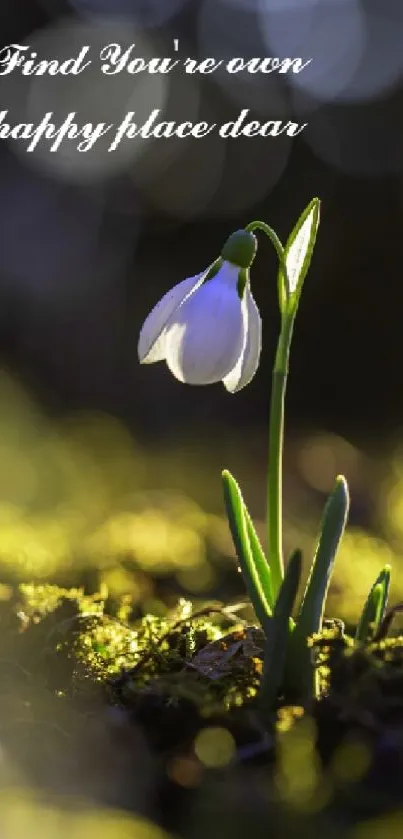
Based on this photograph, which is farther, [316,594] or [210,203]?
[210,203]

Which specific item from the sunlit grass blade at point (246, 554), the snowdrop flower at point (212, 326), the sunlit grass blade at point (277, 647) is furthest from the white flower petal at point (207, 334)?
the sunlit grass blade at point (277, 647)

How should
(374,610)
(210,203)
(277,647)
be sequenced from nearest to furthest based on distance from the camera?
(277,647)
(374,610)
(210,203)

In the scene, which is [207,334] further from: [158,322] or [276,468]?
[276,468]

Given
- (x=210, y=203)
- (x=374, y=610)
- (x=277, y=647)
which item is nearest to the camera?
(x=277, y=647)

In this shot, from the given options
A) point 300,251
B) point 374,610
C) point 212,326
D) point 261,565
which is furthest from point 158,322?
point 374,610

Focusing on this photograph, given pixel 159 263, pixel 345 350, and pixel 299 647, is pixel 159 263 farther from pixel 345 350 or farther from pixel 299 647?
pixel 299 647

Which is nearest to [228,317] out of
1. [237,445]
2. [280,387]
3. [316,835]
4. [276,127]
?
[280,387]
